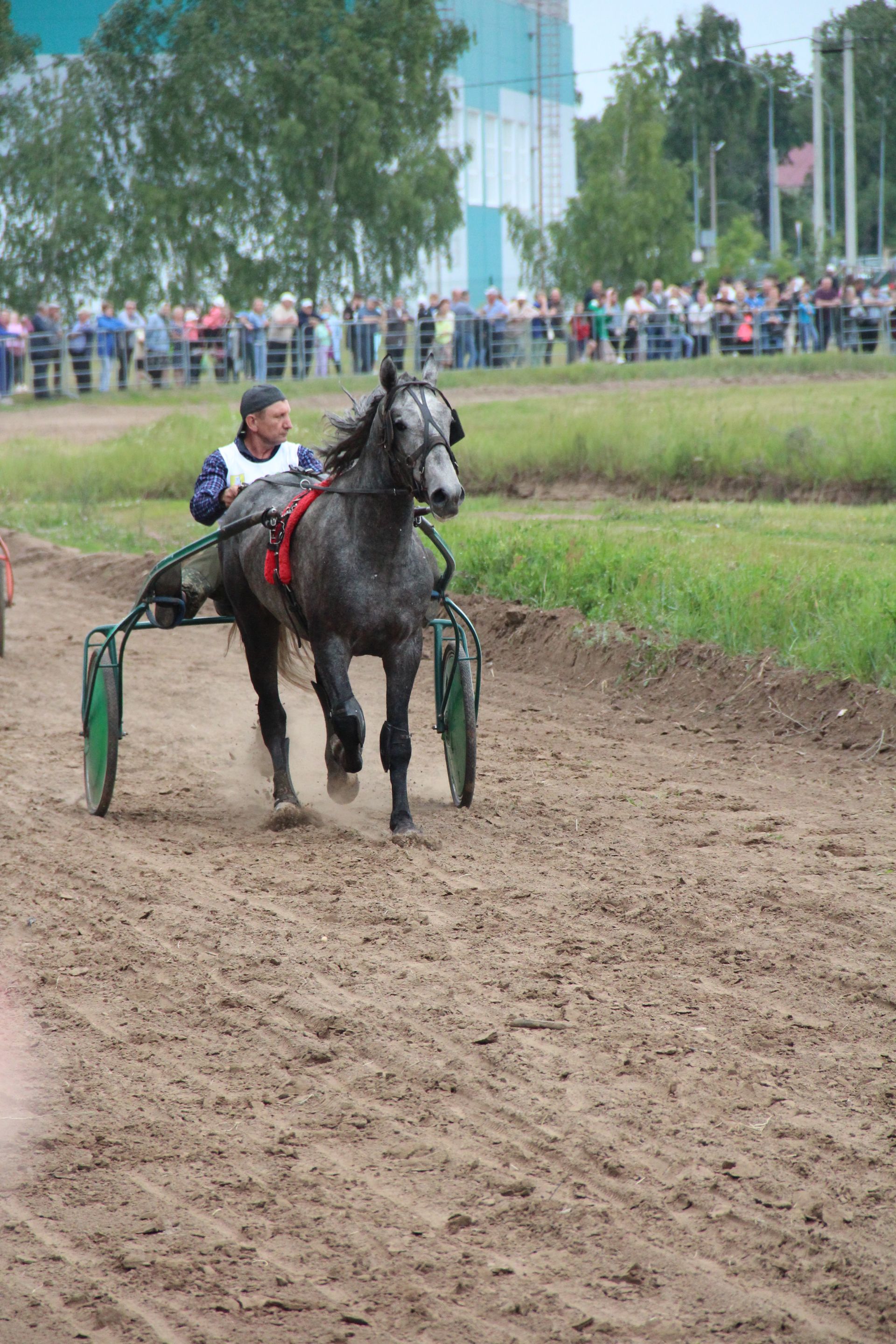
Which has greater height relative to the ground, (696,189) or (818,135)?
(696,189)

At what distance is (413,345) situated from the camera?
25.7 m

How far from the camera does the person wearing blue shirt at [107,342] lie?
24.5m

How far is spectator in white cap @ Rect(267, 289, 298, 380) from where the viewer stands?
24.5m

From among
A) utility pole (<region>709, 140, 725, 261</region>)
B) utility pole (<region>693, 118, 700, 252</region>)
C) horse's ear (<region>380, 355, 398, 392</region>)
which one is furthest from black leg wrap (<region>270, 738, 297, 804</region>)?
utility pole (<region>709, 140, 725, 261</region>)

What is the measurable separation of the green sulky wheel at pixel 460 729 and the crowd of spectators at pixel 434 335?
1829 cm

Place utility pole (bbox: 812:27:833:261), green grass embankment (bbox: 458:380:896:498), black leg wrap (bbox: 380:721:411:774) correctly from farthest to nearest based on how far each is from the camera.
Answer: utility pole (bbox: 812:27:833:261), green grass embankment (bbox: 458:380:896:498), black leg wrap (bbox: 380:721:411:774)

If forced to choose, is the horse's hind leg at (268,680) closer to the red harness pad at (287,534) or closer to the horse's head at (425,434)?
the red harness pad at (287,534)

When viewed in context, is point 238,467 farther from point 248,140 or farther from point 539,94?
point 539,94

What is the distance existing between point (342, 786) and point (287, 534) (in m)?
1.13

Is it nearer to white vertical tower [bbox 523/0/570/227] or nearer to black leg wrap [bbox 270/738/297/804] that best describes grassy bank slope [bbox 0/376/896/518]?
black leg wrap [bbox 270/738/297/804]

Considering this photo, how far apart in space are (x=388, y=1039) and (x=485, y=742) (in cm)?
388

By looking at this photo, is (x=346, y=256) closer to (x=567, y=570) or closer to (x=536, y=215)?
(x=536, y=215)

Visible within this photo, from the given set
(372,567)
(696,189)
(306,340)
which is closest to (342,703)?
(372,567)

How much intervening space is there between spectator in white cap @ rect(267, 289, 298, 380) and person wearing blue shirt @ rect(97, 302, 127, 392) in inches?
94.8
